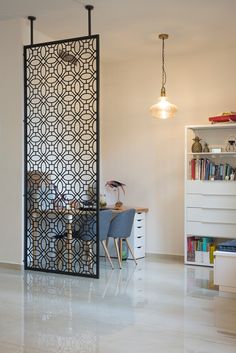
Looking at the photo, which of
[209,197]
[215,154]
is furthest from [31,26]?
[209,197]

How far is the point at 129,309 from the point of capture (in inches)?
172

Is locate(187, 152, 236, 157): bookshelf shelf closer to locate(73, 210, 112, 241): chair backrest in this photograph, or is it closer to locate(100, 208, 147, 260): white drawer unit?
locate(100, 208, 147, 260): white drawer unit

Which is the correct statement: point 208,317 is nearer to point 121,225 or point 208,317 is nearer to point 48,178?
point 121,225

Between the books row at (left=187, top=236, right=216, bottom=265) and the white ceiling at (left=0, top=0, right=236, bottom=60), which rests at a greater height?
the white ceiling at (left=0, top=0, right=236, bottom=60)

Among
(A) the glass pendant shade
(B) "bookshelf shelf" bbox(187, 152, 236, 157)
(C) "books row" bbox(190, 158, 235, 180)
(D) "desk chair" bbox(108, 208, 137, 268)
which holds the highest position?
(A) the glass pendant shade

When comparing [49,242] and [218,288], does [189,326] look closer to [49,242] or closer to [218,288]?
[218,288]

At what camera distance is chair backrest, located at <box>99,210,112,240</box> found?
232 inches

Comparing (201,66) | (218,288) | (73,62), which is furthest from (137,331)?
(201,66)

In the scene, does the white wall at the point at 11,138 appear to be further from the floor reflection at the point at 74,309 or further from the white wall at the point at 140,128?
the floor reflection at the point at 74,309

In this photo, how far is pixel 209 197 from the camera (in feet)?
20.9

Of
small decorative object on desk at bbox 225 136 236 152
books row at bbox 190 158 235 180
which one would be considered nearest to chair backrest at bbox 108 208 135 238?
books row at bbox 190 158 235 180

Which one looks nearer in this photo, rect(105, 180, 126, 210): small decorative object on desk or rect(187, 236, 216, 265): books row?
rect(187, 236, 216, 265): books row

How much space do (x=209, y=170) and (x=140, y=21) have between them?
7.25 ft

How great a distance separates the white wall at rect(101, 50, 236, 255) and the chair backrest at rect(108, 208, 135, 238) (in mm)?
957
